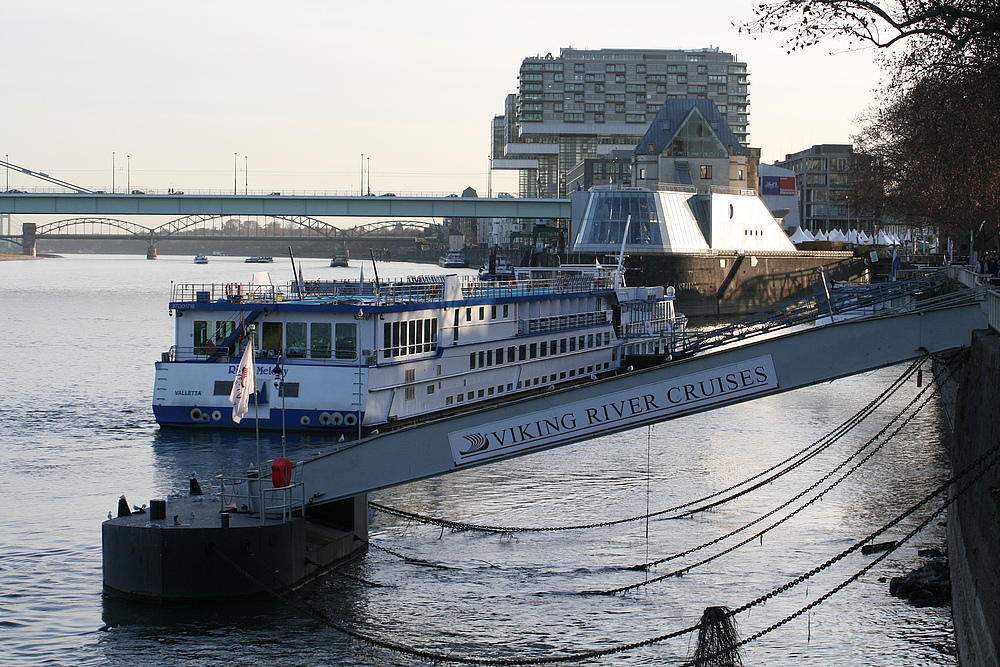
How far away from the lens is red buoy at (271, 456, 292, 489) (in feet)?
68.1

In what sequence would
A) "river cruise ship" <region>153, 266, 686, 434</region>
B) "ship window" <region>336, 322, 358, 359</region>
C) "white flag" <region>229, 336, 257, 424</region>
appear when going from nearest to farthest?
"white flag" <region>229, 336, 257, 424</region>
"river cruise ship" <region>153, 266, 686, 434</region>
"ship window" <region>336, 322, 358, 359</region>

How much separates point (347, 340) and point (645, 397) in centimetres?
1909

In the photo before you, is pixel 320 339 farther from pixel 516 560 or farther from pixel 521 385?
pixel 516 560

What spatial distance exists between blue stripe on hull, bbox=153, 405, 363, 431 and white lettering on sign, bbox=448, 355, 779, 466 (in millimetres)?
17019

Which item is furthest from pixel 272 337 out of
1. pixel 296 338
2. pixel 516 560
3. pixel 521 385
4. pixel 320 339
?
pixel 516 560

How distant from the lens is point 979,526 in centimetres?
1555

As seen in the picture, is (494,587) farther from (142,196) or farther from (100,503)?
(142,196)

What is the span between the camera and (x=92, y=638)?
19.8 m

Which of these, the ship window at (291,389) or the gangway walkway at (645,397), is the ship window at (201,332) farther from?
the gangway walkway at (645,397)

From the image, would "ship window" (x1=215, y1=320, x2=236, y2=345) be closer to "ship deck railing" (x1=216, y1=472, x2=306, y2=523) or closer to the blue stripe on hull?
the blue stripe on hull

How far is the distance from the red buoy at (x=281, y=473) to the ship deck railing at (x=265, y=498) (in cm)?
9

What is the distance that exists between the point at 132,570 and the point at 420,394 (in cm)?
1970

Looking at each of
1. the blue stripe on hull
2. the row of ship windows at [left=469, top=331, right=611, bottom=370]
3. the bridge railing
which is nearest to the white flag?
the bridge railing

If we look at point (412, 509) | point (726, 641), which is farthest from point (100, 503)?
point (726, 641)
